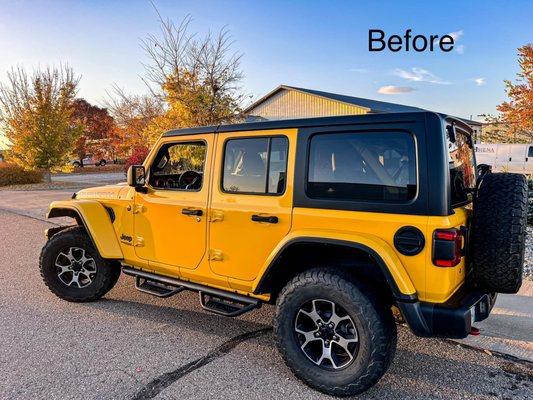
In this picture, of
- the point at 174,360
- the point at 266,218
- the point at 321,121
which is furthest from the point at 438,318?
the point at 174,360

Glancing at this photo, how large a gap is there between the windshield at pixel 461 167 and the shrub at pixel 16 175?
2211 cm

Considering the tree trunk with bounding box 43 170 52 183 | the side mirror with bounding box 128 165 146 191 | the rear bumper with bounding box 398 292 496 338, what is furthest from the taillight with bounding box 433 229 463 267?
the tree trunk with bounding box 43 170 52 183

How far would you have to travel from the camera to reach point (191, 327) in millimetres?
3740

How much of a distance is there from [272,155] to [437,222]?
1.33 m

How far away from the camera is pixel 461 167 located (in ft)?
10.0

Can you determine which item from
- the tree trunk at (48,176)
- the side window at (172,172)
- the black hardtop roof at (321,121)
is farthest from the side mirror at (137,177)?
the tree trunk at (48,176)

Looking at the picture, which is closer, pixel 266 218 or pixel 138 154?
pixel 266 218

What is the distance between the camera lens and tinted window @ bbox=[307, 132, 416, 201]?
2.58 m

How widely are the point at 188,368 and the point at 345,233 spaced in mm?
1575

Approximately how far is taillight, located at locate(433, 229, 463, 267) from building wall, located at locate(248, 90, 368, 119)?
25.6 m

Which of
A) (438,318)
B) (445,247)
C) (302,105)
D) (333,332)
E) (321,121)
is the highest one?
(302,105)

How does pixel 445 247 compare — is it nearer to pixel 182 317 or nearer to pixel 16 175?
pixel 182 317

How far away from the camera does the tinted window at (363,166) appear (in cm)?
258

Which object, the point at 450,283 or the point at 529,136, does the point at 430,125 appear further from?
the point at 529,136
